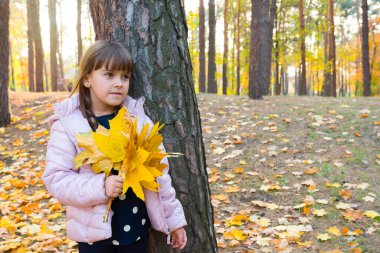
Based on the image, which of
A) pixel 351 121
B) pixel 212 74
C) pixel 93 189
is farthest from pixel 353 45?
pixel 93 189

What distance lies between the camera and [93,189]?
1792mm

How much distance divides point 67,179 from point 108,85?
0.55 m

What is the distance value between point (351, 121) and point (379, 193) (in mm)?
2383

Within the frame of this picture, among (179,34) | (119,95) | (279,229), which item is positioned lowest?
(279,229)

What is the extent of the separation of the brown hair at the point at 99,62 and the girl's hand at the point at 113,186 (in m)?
0.36

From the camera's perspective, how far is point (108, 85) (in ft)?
6.50

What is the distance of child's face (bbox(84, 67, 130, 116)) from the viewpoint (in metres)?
1.98

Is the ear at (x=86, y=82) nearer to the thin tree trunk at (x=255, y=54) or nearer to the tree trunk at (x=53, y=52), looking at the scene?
the thin tree trunk at (x=255, y=54)

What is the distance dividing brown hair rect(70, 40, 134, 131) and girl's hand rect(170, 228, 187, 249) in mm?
777

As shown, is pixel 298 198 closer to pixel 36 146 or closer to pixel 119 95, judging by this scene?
pixel 119 95

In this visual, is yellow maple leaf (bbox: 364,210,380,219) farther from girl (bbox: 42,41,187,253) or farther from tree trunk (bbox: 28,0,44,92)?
tree trunk (bbox: 28,0,44,92)

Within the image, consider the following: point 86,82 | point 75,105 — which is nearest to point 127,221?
Result: point 75,105

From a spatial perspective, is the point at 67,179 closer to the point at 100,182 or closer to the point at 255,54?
the point at 100,182

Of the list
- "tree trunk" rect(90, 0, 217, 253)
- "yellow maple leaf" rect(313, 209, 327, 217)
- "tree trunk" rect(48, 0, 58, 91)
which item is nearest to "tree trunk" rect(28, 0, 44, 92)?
"tree trunk" rect(48, 0, 58, 91)
